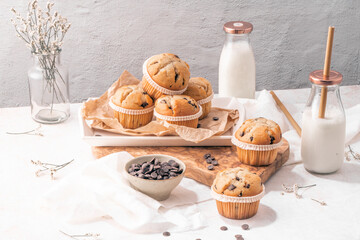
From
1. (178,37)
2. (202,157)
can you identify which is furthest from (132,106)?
(178,37)

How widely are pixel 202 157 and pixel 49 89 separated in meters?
0.65

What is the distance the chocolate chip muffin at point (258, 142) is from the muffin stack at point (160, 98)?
8.3 inches

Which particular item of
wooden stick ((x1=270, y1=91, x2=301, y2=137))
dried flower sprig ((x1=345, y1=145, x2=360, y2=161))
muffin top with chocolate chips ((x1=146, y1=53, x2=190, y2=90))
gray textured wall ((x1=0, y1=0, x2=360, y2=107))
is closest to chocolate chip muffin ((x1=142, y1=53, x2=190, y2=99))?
muffin top with chocolate chips ((x1=146, y1=53, x2=190, y2=90))

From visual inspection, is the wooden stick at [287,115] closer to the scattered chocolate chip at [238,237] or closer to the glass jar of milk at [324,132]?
the glass jar of milk at [324,132]

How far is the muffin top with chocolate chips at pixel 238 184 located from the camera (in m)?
1.31

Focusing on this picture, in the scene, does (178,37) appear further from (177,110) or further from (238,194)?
(238,194)

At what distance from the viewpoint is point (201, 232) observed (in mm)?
1294

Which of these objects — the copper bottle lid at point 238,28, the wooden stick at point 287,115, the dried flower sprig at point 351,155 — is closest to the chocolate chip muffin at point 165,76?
the copper bottle lid at point 238,28

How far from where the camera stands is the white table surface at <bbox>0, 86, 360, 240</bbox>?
1.29 m

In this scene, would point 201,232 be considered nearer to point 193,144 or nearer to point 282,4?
point 193,144

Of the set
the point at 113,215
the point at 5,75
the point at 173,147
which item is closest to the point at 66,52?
the point at 5,75

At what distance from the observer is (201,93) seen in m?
1.77

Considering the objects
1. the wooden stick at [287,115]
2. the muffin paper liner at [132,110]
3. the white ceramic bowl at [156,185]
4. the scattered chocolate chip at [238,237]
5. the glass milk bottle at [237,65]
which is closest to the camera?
the scattered chocolate chip at [238,237]

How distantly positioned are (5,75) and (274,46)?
4.41ft
